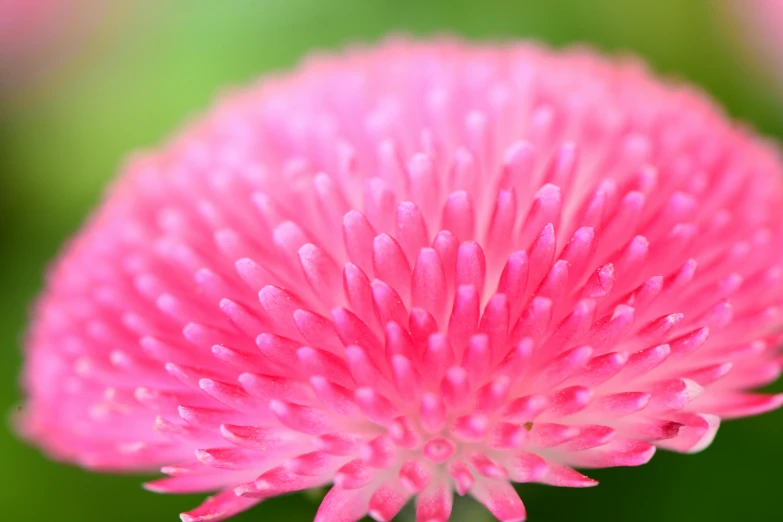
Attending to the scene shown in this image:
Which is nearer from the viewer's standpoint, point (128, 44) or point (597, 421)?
point (597, 421)

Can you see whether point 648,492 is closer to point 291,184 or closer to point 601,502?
point 601,502

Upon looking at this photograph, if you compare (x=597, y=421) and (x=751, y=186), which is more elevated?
(x=751, y=186)

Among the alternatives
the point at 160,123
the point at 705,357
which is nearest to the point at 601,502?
the point at 705,357

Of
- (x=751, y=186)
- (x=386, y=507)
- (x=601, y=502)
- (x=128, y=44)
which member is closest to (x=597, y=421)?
(x=386, y=507)

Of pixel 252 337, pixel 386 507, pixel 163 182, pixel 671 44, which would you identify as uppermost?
pixel 671 44

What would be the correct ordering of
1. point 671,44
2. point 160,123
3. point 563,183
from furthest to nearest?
1. point 160,123
2. point 671,44
3. point 563,183

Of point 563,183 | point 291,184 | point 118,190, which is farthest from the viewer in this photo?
point 118,190
